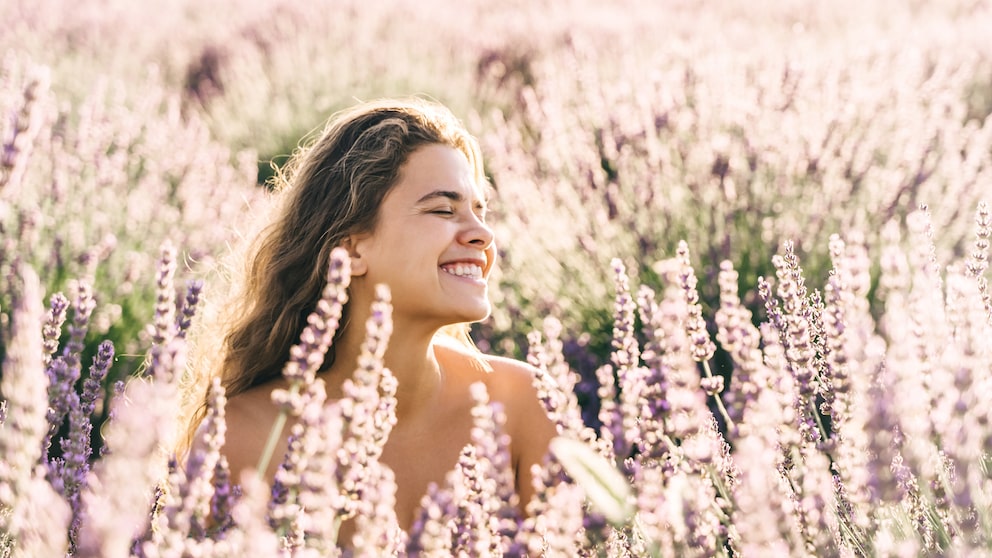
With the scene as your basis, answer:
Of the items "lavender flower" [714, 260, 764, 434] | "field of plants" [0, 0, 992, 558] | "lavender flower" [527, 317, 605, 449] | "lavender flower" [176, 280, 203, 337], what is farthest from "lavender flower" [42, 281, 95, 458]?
→ "lavender flower" [714, 260, 764, 434]

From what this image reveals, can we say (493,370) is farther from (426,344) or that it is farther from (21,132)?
(21,132)

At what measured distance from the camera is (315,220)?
2.70 m

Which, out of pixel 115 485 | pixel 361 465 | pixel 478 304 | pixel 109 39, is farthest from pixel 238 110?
pixel 115 485

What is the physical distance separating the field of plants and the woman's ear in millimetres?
193

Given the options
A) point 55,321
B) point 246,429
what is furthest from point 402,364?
point 55,321

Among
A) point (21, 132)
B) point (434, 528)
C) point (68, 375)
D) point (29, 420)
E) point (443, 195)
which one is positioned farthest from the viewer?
point (443, 195)

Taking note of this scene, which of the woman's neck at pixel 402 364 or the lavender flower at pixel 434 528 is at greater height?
the woman's neck at pixel 402 364

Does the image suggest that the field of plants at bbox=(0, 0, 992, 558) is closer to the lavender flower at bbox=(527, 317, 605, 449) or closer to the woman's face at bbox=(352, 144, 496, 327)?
the lavender flower at bbox=(527, 317, 605, 449)

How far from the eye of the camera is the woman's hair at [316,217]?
2.62 m

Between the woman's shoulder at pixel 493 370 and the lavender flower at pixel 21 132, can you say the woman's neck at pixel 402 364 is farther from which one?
the lavender flower at pixel 21 132

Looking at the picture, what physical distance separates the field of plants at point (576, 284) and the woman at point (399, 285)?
0.17 meters

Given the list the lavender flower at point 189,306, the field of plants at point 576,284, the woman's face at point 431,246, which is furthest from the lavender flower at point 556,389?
the woman's face at point 431,246

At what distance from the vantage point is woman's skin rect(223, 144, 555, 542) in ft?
7.84

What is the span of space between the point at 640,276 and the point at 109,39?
738 centimetres
